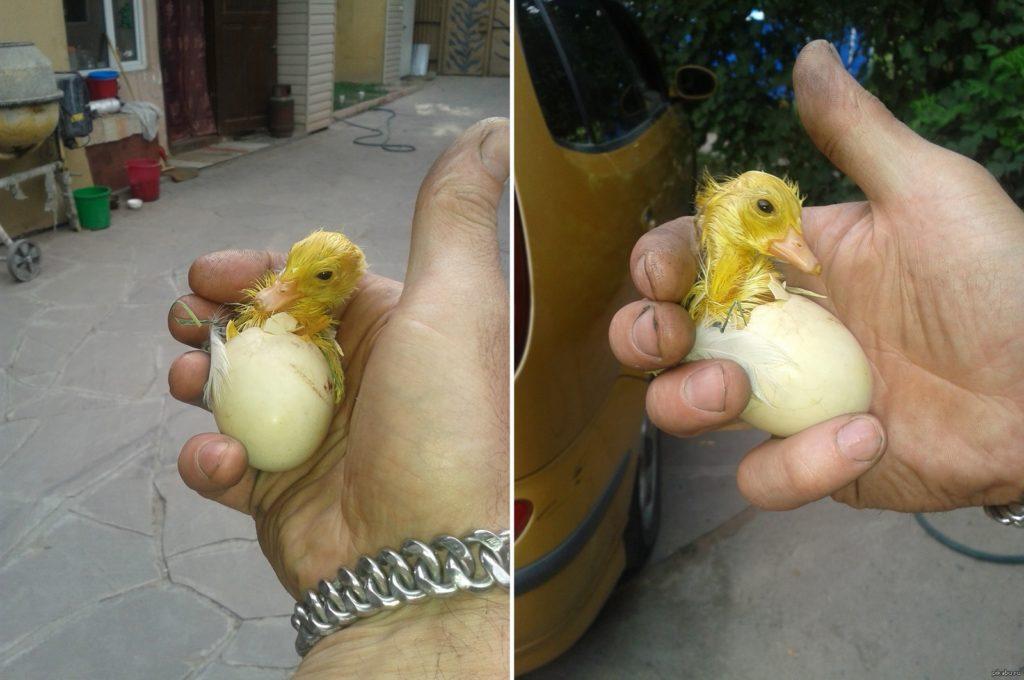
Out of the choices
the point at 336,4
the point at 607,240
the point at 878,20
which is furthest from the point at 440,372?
the point at 878,20

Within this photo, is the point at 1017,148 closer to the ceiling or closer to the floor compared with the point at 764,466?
closer to the ceiling

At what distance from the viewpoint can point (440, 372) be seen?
1.57 ft

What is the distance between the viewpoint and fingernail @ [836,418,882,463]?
17.5 inches

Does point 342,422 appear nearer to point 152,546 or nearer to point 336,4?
point 152,546

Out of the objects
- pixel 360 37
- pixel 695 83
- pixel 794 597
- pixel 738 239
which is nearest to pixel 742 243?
pixel 738 239

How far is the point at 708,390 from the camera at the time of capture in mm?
435

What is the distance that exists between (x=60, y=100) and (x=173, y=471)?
11.3 inches

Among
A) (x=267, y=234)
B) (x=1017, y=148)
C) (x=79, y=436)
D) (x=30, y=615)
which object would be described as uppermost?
(x=1017, y=148)

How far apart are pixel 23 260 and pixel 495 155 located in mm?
274

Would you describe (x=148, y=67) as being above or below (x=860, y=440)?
above

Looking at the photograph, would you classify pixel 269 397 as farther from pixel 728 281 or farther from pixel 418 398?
pixel 728 281

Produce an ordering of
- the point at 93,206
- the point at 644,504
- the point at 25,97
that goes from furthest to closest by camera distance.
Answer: the point at 644,504, the point at 93,206, the point at 25,97

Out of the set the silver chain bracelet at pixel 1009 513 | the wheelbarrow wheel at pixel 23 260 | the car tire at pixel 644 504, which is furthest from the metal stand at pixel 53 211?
the silver chain bracelet at pixel 1009 513

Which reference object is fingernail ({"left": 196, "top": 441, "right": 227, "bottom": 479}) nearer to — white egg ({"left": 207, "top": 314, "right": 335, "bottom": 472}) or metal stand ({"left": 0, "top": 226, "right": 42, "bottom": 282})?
white egg ({"left": 207, "top": 314, "right": 335, "bottom": 472})
